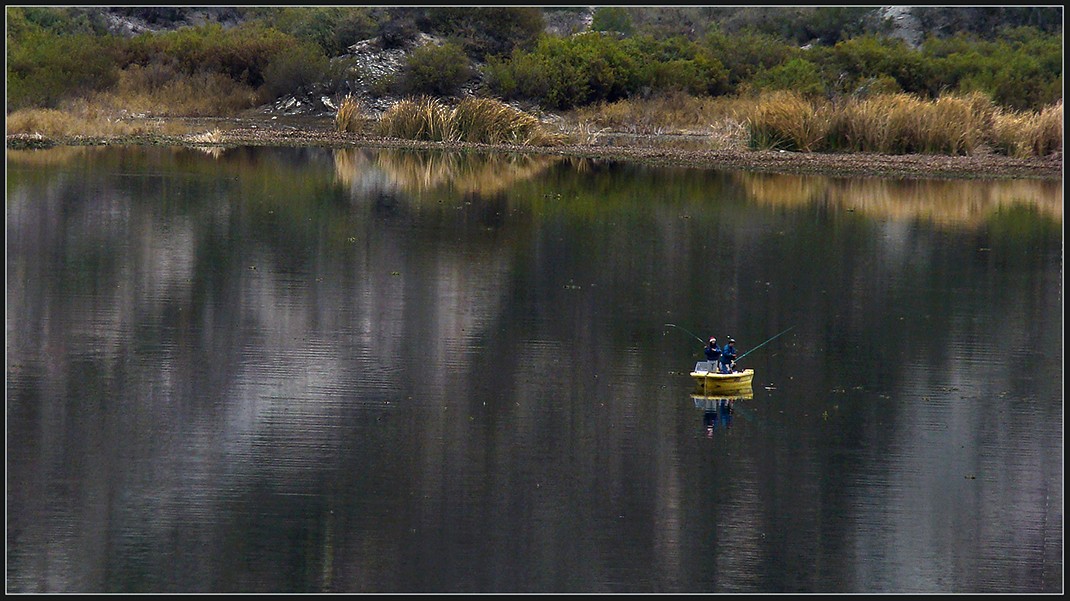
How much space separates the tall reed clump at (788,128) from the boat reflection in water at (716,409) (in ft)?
104

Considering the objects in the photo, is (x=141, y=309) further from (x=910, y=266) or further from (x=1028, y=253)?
(x=1028, y=253)

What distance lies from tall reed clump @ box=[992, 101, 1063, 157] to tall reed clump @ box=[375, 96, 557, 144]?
45.3ft

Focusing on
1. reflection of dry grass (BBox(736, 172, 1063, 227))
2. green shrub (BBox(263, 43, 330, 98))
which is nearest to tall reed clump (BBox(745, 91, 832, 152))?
reflection of dry grass (BBox(736, 172, 1063, 227))

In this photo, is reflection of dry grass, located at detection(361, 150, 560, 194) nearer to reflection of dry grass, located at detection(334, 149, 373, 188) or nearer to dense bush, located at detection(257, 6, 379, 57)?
reflection of dry grass, located at detection(334, 149, 373, 188)

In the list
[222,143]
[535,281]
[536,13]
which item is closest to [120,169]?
[222,143]

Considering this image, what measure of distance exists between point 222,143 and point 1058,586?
39092mm

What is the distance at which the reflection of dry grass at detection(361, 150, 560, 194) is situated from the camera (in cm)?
3794

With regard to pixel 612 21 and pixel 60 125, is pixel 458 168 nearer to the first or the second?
pixel 60 125

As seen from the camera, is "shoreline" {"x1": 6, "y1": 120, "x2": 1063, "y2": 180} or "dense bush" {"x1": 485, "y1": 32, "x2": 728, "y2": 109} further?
"dense bush" {"x1": 485, "y1": 32, "x2": 728, "y2": 109}

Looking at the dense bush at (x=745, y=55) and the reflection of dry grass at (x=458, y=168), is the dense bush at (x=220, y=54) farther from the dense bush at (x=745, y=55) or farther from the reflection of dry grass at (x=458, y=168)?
the reflection of dry grass at (x=458, y=168)

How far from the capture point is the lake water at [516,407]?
11797 millimetres

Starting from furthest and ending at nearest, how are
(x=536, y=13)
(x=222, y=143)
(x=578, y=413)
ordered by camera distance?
1. (x=536, y=13)
2. (x=222, y=143)
3. (x=578, y=413)

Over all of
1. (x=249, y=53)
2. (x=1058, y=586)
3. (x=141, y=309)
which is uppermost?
(x=249, y=53)

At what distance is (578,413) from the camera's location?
15617 mm
